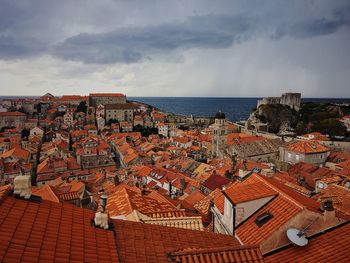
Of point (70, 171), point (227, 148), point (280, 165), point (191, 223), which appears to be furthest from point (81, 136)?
point (191, 223)

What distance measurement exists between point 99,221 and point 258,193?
21.3 feet

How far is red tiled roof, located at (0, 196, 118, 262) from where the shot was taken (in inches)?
210

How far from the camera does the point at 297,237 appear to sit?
898 centimetres

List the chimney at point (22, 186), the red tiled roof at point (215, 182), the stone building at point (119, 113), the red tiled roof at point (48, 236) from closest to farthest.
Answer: the red tiled roof at point (48, 236) → the chimney at point (22, 186) → the red tiled roof at point (215, 182) → the stone building at point (119, 113)

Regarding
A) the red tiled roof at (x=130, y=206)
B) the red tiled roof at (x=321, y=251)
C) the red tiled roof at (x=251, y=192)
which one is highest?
the red tiled roof at (x=251, y=192)

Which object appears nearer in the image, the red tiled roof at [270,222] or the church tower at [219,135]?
the red tiled roof at [270,222]

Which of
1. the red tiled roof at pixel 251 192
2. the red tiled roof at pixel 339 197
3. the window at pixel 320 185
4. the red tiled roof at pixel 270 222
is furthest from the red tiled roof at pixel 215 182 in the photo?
the red tiled roof at pixel 270 222

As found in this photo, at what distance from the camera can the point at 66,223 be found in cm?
690

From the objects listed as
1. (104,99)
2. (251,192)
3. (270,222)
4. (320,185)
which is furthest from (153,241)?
(104,99)

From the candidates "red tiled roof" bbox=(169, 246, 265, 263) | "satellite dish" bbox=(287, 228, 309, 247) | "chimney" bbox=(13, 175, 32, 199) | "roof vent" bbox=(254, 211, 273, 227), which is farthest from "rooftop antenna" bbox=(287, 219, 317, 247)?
"chimney" bbox=(13, 175, 32, 199)

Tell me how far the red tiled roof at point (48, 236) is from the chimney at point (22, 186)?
21 cm

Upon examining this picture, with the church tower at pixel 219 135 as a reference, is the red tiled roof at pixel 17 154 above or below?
below

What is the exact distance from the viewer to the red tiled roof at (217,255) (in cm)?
637

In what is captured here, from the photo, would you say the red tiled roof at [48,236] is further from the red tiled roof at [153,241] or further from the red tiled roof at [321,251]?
the red tiled roof at [321,251]
